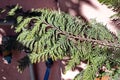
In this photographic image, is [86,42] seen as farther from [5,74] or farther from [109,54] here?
[5,74]

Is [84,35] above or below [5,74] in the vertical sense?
above

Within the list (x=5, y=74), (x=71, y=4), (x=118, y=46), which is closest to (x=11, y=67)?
(x=5, y=74)

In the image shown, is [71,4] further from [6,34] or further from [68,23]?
[6,34]

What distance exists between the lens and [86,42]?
1246 millimetres

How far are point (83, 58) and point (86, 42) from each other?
8 cm

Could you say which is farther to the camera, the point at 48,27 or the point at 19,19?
the point at 19,19

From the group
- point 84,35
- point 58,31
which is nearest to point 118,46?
point 84,35

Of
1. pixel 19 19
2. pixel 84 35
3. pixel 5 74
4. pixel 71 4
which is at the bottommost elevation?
pixel 5 74

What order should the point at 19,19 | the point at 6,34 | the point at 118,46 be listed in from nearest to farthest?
the point at 118,46
the point at 19,19
the point at 6,34

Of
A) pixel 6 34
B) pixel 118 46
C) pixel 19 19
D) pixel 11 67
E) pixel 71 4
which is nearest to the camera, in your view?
pixel 118 46

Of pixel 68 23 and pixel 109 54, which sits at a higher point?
pixel 68 23

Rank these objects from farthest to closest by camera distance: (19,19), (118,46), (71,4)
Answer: (71,4) → (19,19) → (118,46)

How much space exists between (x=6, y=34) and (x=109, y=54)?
133 cm

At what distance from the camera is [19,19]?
1.52 m
